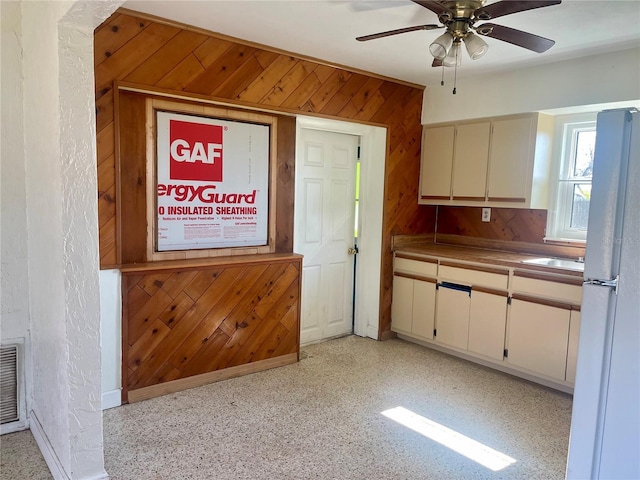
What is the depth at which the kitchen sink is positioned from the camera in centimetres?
331

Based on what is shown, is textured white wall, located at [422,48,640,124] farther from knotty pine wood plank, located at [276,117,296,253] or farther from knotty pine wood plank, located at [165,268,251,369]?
knotty pine wood plank, located at [165,268,251,369]

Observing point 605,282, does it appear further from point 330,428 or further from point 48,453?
point 48,453

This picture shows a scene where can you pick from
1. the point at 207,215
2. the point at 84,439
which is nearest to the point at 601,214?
the point at 84,439

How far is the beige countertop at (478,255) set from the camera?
3318mm

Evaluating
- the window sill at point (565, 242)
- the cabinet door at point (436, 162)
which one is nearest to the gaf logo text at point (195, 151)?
the cabinet door at point (436, 162)

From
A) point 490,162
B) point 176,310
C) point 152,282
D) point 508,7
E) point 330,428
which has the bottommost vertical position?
point 330,428

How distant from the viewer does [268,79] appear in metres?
3.38

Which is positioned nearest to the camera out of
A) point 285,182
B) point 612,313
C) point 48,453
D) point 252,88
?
point 612,313

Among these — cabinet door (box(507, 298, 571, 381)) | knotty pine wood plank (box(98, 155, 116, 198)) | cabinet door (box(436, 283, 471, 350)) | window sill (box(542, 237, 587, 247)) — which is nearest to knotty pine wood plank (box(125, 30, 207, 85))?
knotty pine wood plank (box(98, 155, 116, 198))

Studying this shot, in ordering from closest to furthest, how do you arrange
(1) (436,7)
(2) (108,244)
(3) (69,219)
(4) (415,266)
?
(3) (69,219), (1) (436,7), (2) (108,244), (4) (415,266)

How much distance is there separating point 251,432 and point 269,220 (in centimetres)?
162

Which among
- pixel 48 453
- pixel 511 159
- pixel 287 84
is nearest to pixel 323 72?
pixel 287 84

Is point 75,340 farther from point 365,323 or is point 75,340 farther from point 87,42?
point 365,323

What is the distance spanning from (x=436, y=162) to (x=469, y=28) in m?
2.13
